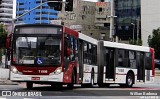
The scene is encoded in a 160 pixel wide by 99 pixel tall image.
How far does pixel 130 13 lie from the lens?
4464 inches

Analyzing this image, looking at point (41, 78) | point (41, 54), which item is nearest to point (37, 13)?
point (41, 54)

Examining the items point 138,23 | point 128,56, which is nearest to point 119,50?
point 128,56

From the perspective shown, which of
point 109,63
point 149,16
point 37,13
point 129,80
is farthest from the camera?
point 37,13

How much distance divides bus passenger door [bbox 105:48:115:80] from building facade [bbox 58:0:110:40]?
102 metres

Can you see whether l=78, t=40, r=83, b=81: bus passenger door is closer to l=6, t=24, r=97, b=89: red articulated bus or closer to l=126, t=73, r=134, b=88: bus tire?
l=6, t=24, r=97, b=89: red articulated bus

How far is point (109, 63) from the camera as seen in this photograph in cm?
2688

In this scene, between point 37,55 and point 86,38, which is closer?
point 37,55

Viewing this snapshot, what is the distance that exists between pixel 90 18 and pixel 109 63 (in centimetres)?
10849

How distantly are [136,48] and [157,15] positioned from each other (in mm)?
82757

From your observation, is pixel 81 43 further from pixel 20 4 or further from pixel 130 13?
pixel 20 4

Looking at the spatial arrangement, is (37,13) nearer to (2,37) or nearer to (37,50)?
(2,37)

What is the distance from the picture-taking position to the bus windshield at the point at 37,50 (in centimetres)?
1988

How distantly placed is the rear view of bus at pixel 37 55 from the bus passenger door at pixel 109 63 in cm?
707

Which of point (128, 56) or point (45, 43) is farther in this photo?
point (128, 56)
